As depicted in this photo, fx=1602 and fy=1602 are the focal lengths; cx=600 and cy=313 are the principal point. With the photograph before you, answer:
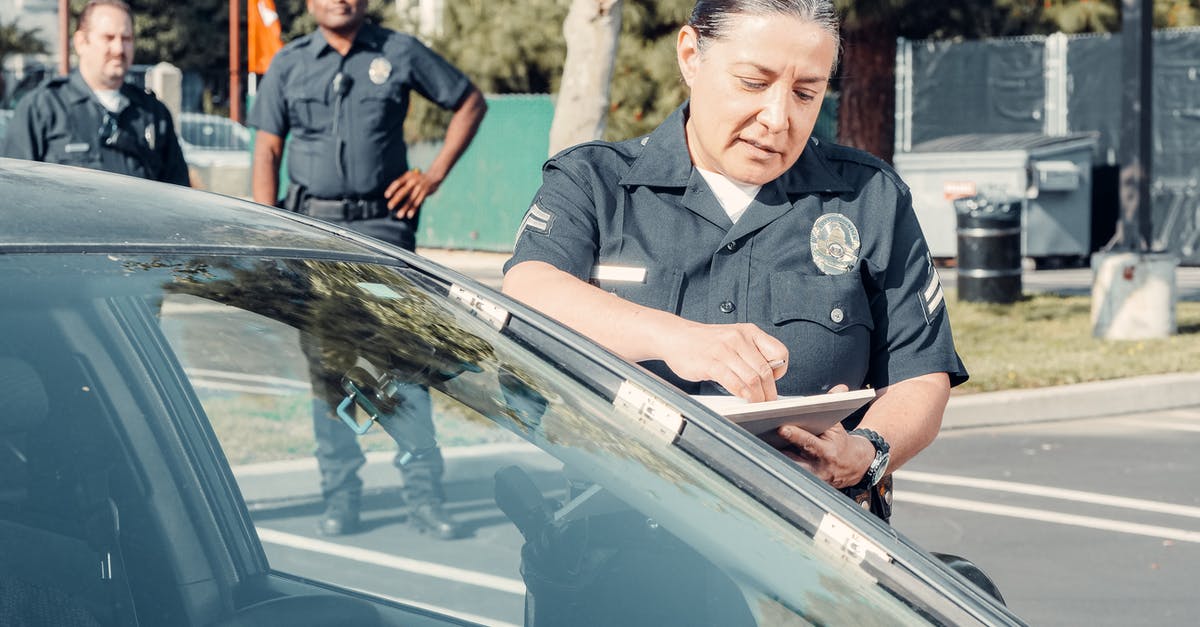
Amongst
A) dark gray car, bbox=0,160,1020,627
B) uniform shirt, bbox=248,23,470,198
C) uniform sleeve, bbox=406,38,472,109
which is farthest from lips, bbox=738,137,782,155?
uniform sleeve, bbox=406,38,472,109

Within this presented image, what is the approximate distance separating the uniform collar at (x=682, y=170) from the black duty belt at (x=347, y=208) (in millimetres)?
3052

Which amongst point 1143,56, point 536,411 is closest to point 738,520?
point 536,411

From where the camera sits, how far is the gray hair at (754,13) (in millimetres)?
2373

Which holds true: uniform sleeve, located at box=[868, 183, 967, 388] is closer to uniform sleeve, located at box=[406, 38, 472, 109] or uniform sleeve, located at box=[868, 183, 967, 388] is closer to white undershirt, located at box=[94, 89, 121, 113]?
uniform sleeve, located at box=[406, 38, 472, 109]

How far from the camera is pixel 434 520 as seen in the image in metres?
1.85

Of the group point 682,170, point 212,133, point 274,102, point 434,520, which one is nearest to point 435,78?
point 274,102

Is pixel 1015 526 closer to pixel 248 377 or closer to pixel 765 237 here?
pixel 765 237

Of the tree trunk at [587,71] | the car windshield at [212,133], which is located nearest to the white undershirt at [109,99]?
the tree trunk at [587,71]

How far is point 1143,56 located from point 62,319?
992 cm

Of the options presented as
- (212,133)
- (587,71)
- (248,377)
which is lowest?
(248,377)

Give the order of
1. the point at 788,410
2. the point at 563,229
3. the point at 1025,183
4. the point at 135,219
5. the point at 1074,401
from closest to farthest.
A: 1. the point at 135,219
2. the point at 788,410
3. the point at 563,229
4. the point at 1074,401
5. the point at 1025,183

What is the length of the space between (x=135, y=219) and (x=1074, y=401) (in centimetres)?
719

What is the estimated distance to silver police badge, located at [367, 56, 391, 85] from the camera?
5609mm

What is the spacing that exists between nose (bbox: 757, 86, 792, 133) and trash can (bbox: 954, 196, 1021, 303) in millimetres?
10742
